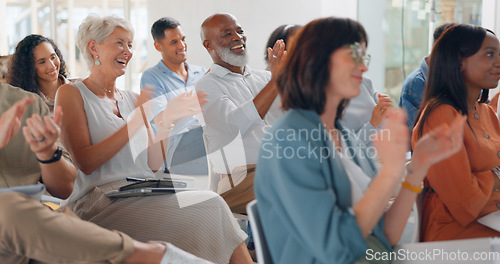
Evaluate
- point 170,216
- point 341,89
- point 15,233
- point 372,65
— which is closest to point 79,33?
point 170,216

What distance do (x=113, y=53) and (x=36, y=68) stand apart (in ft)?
4.10

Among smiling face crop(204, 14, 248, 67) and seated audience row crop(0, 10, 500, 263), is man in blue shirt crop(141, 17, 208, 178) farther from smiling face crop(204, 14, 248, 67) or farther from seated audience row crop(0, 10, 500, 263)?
smiling face crop(204, 14, 248, 67)

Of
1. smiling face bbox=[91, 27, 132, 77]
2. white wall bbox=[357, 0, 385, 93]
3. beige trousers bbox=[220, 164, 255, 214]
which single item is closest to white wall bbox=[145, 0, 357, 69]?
white wall bbox=[357, 0, 385, 93]

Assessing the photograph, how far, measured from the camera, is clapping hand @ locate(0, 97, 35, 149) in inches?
69.0

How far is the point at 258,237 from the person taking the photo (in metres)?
1.29

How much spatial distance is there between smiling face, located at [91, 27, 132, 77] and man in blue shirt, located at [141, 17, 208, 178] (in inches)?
43.5

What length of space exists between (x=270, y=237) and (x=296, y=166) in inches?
7.7

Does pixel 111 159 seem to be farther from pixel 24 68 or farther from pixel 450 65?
pixel 24 68

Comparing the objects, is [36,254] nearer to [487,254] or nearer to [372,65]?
[487,254]

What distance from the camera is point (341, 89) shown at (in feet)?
4.31

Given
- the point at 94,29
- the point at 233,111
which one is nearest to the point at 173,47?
the point at 233,111

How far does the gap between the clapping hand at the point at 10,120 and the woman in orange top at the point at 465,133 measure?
130 centimetres

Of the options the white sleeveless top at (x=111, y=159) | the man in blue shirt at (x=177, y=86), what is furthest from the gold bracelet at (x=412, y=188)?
the man in blue shirt at (x=177, y=86)

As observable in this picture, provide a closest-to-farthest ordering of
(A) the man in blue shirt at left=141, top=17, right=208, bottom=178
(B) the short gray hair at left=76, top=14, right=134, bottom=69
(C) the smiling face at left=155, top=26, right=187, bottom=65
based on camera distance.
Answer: (B) the short gray hair at left=76, top=14, right=134, bottom=69 → (A) the man in blue shirt at left=141, top=17, right=208, bottom=178 → (C) the smiling face at left=155, top=26, right=187, bottom=65
